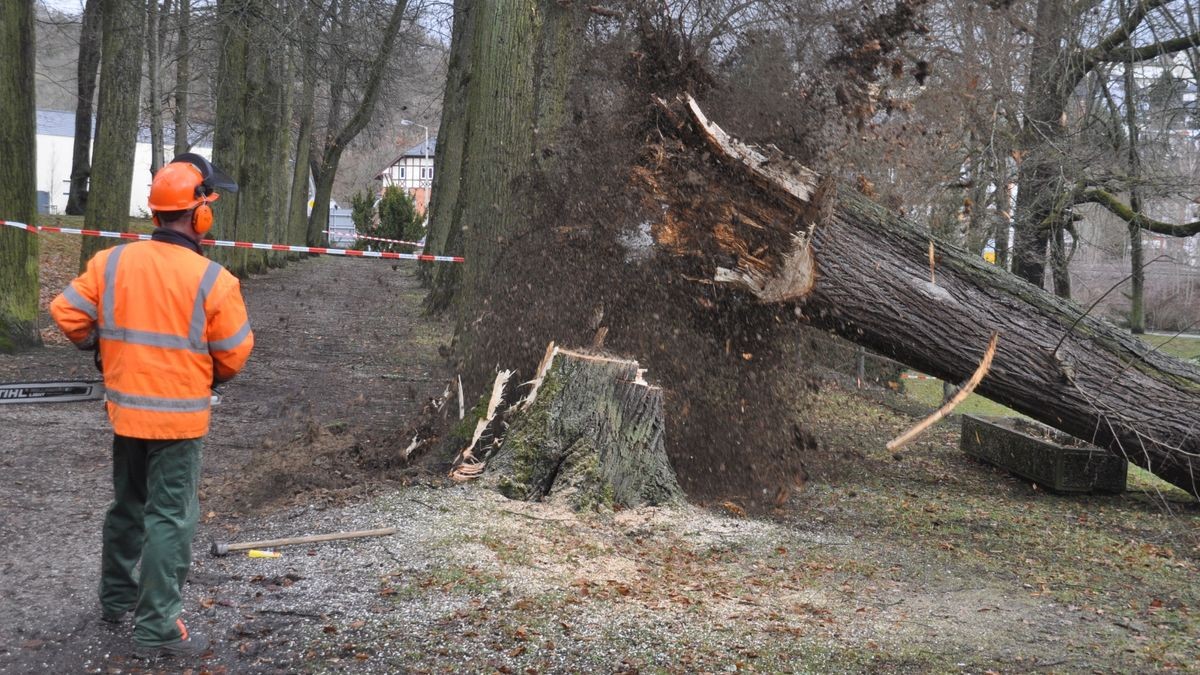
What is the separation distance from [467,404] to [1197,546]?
4.62 m

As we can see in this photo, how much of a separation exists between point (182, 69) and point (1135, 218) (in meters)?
18.0

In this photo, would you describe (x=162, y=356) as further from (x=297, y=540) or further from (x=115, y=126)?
(x=115, y=126)

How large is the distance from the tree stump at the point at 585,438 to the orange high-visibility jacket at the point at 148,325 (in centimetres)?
239

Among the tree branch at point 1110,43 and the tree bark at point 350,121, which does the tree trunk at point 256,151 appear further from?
the tree branch at point 1110,43

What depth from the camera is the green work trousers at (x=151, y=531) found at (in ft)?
12.1

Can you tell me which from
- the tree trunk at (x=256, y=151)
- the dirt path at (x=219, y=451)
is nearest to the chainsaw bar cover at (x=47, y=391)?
the dirt path at (x=219, y=451)

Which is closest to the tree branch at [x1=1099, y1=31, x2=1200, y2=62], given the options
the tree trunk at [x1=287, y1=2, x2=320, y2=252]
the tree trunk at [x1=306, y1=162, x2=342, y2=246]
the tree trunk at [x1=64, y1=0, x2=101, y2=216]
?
the tree trunk at [x1=287, y1=2, x2=320, y2=252]

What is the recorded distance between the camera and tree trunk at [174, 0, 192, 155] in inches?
713

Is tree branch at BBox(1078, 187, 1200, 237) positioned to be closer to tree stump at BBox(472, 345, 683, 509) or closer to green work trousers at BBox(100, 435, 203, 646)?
tree stump at BBox(472, 345, 683, 509)

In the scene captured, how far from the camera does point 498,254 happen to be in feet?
22.2

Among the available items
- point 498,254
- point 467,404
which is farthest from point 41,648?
point 498,254

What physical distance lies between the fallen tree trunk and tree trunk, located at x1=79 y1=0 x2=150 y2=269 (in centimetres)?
865

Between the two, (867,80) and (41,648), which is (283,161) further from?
(41,648)

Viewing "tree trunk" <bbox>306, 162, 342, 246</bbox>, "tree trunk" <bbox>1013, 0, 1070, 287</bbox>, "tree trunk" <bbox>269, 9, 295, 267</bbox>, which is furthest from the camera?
"tree trunk" <bbox>306, 162, 342, 246</bbox>
